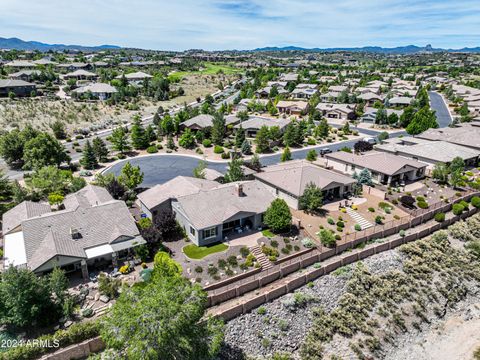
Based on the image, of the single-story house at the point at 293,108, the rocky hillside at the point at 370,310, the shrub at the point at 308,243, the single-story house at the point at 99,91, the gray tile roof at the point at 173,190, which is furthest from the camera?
the single-story house at the point at 99,91

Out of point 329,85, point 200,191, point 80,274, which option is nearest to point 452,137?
point 200,191

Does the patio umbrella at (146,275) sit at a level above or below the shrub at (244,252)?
above

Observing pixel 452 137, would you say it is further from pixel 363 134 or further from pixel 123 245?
pixel 123 245

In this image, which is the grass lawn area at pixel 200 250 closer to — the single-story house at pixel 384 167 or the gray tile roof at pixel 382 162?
the single-story house at pixel 384 167

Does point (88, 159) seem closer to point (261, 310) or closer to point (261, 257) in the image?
point (261, 257)

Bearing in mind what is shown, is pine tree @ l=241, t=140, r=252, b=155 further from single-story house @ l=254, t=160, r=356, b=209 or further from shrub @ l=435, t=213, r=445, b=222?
shrub @ l=435, t=213, r=445, b=222

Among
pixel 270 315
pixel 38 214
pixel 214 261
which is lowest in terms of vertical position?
pixel 270 315

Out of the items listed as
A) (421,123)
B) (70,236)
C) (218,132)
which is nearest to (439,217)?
(70,236)

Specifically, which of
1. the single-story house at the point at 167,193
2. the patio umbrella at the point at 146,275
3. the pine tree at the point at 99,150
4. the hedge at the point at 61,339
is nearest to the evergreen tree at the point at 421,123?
the single-story house at the point at 167,193
